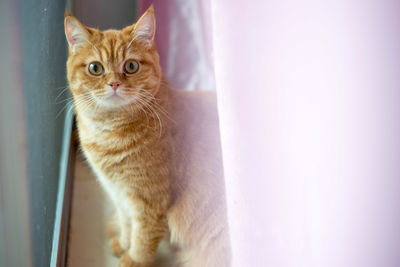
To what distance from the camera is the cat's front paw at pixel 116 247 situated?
1.20 meters

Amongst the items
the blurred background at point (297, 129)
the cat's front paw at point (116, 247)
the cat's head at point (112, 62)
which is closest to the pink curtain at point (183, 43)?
the cat's head at point (112, 62)

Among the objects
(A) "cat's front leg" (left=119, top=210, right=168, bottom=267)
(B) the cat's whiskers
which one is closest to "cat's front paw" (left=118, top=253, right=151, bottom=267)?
(A) "cat's front leg" (left=119, top=210, right=168, bottom=267)

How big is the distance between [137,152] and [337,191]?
548 millimetres

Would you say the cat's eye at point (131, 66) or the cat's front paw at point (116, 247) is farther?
the cat's front paw at point (116, 247)

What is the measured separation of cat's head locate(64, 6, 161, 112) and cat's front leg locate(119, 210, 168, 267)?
0.34 m

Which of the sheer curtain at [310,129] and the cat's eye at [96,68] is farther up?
the cat's eye at [96,68]

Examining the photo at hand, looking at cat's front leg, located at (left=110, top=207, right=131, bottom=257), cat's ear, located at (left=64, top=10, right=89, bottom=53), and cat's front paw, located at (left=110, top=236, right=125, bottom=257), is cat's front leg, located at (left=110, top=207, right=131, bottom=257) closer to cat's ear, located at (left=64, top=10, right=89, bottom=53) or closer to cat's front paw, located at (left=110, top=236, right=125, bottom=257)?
cat's front paw, located at (left=110, top=236, right=125, bottom=257)

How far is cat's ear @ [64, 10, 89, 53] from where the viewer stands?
2.53 ft

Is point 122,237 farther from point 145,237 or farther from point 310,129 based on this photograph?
point 310,129

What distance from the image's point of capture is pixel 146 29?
81 centimetres

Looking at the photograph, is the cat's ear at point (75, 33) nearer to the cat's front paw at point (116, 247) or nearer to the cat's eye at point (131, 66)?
the cat's eye at point (131, 66)

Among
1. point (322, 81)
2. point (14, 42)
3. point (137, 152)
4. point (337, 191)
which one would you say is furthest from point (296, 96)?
point (137, 152)

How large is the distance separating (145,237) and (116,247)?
0.23 m

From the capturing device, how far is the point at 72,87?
896 millimetres
